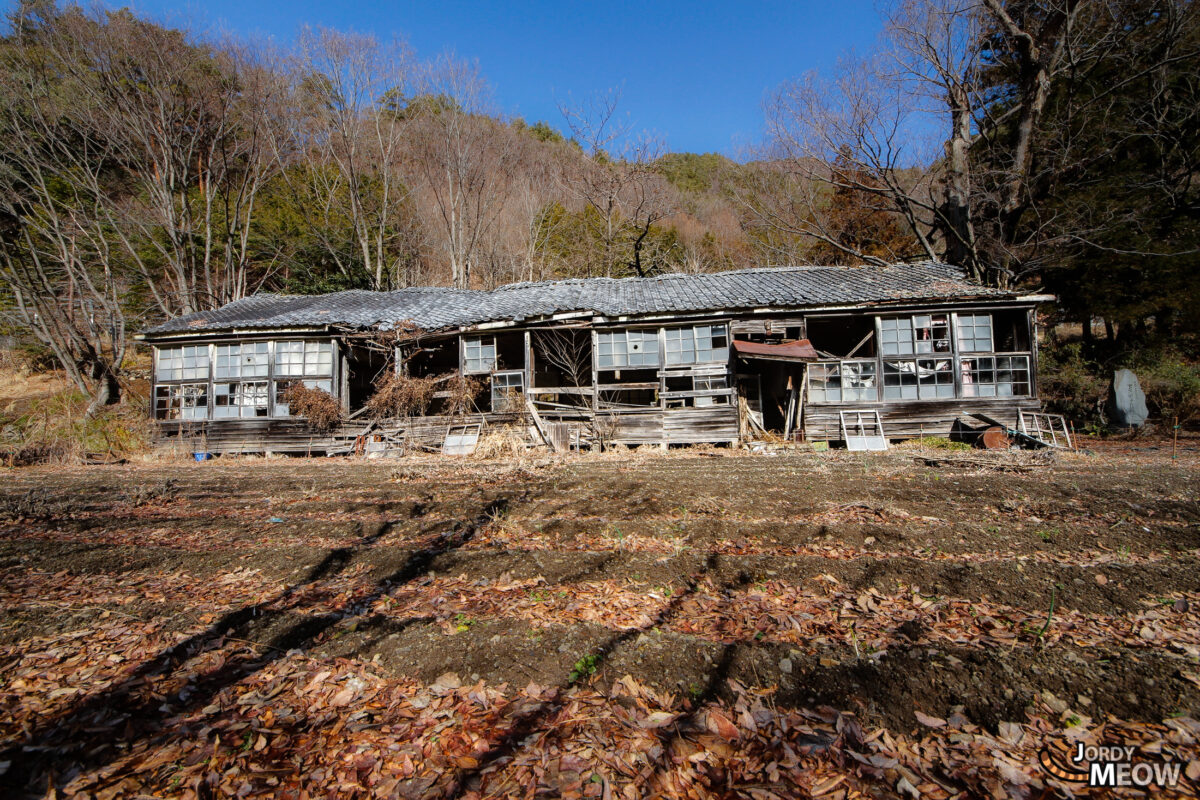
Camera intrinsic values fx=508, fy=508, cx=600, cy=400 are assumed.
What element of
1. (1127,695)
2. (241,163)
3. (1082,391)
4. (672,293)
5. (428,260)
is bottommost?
(1127,695)

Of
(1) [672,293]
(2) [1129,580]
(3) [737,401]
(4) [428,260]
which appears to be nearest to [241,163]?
(4) [428,260]

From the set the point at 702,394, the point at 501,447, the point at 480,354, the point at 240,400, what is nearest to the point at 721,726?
the point at 501,447

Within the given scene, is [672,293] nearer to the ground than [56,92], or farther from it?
nearer to the ground

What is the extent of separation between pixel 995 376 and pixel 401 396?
14.3 m

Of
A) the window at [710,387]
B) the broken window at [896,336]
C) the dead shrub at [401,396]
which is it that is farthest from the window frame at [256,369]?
the broken window at [896,336]

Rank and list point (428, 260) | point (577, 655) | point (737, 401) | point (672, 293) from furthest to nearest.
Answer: point (428, 260) → point (672, 293) → point (737, 401) → point (577, 655)

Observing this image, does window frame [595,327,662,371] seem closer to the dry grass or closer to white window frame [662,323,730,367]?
white window frame [662,323,730,367]

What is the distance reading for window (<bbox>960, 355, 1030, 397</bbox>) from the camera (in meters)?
12.0

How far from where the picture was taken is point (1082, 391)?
14.2 m

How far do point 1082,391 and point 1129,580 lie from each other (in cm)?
1462

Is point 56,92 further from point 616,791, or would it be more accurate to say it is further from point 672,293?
point 616,791

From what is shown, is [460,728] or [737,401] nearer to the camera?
[460,728]

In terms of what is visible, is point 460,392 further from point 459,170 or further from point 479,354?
point 459,170

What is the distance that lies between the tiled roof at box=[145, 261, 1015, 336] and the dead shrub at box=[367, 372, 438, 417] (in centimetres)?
146
